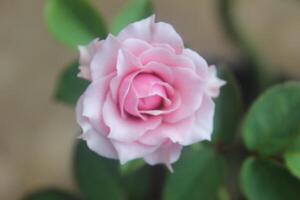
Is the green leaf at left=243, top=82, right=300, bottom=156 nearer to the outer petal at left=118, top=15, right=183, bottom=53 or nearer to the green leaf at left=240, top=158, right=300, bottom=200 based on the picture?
the green leaf at left=240, top=158, right=300, bottom=200

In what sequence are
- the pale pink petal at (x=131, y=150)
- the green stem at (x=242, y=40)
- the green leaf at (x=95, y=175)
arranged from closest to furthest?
1. the pale pink petal at (x=131, y=150)
2. the green leaf at (x=95, y=175)
3. the green stem at (x=242, y=40)

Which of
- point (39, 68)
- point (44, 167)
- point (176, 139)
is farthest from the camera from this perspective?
point (39, 68)

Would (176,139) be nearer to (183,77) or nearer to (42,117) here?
(183,77)

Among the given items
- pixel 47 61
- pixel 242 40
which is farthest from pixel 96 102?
pixel 47 61

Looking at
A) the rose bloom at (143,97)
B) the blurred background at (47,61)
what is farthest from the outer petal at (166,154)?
the blurred background at (47,61)

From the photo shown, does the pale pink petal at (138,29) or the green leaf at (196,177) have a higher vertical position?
the pale pink petal at (138,29)

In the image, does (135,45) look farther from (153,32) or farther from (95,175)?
(95,175)

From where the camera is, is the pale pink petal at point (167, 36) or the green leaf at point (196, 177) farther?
the green leaf at point (196, 177)

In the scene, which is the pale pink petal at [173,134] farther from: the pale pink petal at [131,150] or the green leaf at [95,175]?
the green leaf at [95,175]

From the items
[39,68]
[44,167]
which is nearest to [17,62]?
[39,68]
